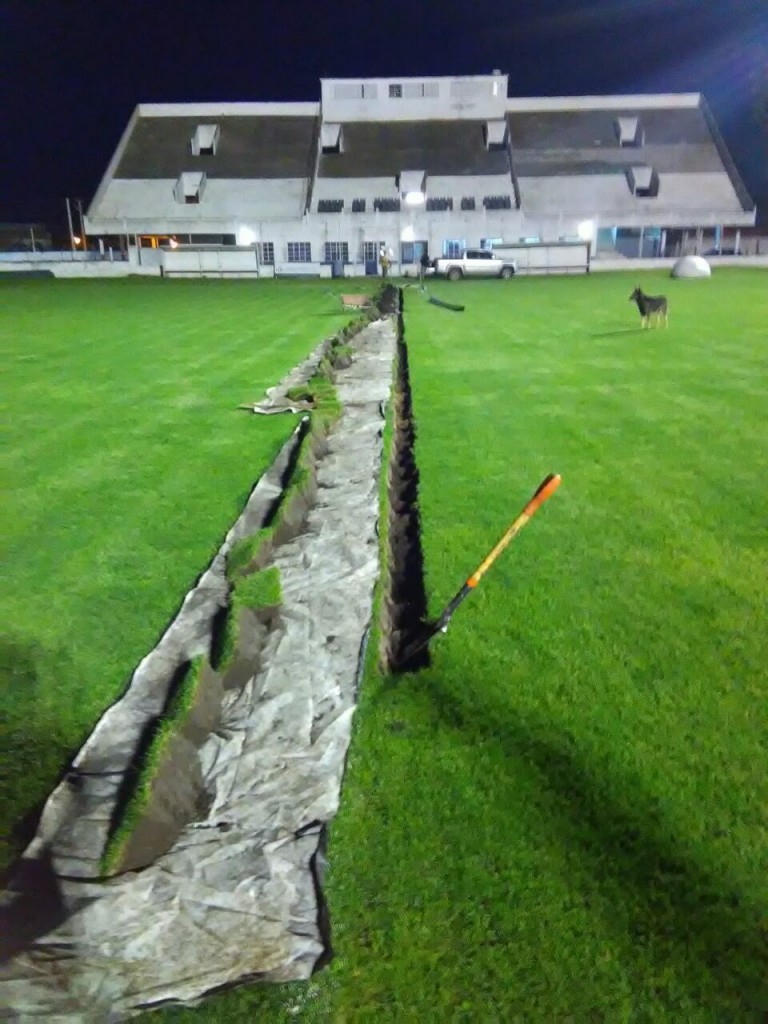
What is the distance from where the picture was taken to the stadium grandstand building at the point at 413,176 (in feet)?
146

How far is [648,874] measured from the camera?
8.25ft

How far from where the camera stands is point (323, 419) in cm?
867

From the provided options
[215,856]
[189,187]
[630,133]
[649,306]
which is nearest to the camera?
[215,856]

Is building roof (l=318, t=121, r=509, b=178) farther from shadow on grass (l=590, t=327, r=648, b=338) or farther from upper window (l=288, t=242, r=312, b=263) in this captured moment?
shadow on grass (l=590, t=327, r=648, b=338)

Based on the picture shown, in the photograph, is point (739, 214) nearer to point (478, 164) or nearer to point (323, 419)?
point (478, 164)

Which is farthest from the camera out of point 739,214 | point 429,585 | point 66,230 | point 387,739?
point 66,230

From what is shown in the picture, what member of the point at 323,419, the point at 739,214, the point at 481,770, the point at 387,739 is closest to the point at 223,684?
the point at 387,739

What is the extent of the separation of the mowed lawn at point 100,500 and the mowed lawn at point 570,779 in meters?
1.42

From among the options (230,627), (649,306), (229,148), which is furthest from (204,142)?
(230,627)

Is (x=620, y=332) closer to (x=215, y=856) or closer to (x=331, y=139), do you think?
(x=215, y=856)

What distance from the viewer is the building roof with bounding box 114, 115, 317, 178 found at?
1892 inches

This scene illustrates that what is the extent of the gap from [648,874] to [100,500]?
17.0 ft

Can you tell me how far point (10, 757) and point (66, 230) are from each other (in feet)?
254

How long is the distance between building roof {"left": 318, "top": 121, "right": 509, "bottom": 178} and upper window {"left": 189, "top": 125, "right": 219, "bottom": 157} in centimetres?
769
